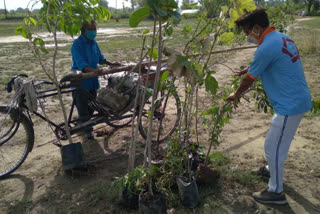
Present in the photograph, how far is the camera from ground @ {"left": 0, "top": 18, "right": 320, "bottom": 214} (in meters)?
2.92

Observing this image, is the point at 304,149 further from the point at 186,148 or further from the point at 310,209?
the point at 186,148

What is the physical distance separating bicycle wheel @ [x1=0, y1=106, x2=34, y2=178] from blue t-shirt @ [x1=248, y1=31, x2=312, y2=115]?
105 inches

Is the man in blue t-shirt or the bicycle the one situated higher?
the man in blue t-shirt

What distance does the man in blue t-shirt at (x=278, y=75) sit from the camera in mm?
2469

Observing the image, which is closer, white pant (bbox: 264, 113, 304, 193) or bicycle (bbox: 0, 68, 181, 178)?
white pant (bbox: 264, 113, 304, 193)

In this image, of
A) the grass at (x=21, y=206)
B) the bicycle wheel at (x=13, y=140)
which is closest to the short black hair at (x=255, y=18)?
the bicycle wheel at (x=13, y=140)

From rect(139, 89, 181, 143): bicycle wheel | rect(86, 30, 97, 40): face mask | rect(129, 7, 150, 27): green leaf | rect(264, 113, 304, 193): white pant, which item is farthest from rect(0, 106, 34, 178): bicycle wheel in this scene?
rect(264, 113, 304, 193): white pant

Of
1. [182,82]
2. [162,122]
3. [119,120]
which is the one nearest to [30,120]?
[119,120]

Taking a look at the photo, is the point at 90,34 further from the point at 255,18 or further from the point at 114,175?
the point at 255,18

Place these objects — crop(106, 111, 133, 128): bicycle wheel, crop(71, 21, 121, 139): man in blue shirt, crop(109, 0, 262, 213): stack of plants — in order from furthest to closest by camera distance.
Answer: crop(106, 111, 133, 128): bicycle wheel
crop(71, 21, 121, 139): man in blue shirt
crop(109, 0, 262, 213): stack of plants

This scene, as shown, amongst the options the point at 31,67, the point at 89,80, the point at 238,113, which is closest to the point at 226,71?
the point at 238,113

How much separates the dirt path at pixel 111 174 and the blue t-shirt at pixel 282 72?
109 centimetres

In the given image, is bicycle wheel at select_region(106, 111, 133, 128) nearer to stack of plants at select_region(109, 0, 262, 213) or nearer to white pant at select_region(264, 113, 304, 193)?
stack of plants at select_region(109, 0, 262, 213)

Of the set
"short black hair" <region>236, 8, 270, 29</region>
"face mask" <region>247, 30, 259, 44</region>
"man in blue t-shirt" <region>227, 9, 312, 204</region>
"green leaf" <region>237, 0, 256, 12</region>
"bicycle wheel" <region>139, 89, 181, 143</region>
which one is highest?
"green leaf" <region>237, 0, 256, 12</region>
